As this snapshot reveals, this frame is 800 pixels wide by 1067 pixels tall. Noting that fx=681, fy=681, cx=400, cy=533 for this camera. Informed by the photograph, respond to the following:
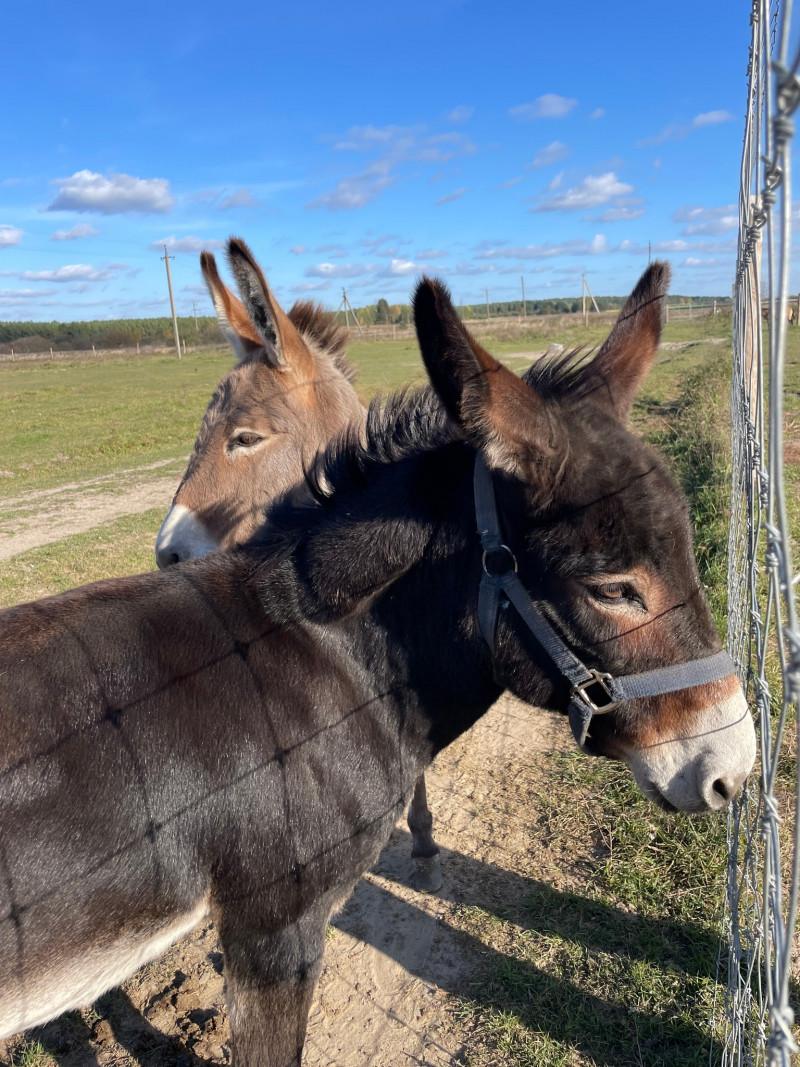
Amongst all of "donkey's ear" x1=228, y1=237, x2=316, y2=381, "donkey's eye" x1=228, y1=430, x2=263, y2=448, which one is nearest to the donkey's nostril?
"donkey's eye" x1=228, y1=430, x2=263, y2=448

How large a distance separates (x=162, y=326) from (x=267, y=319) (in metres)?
110

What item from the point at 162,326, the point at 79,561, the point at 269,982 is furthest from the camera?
the point at 162,326

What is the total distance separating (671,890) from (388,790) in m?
1.83

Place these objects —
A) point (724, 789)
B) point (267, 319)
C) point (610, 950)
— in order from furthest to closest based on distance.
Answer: point (267, 319) < point (610, 950) < point (724, 789)

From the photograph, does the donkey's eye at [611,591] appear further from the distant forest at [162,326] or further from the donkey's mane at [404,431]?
the distant forest at [162,326]

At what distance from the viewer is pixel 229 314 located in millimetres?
4340

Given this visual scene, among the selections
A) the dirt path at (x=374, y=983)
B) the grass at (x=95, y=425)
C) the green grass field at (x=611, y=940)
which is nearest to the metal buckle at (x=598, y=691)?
the green grass field at (x=611, y=940)

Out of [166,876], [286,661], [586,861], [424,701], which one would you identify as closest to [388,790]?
[424,701]

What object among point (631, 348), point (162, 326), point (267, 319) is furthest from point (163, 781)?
point (162, 326)

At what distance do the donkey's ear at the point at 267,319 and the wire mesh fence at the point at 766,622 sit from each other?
2291mm

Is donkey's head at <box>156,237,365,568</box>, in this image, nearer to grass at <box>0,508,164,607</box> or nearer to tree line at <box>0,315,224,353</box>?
grass at <box>0,508,164,607</box>

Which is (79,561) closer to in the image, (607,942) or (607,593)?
(607,942)

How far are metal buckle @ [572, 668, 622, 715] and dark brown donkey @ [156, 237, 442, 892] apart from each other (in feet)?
6.36

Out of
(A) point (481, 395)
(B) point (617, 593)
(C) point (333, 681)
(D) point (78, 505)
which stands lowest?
(D) point (78, 505)
